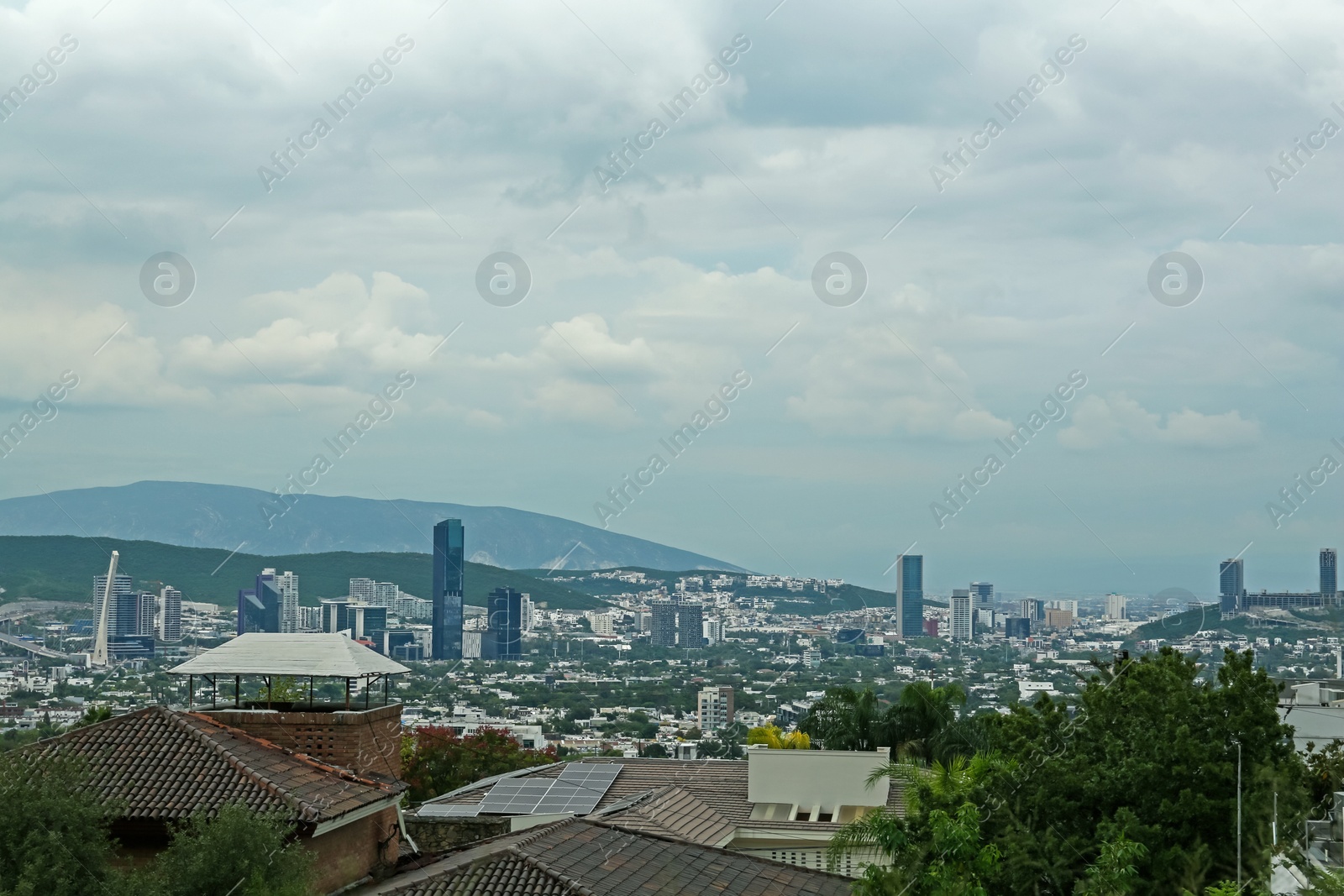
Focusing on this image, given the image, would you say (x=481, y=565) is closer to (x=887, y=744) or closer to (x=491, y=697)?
(x=491, y=697)

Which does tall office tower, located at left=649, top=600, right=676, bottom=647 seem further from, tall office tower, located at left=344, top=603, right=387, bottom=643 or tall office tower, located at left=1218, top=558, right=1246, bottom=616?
tall office tower, located at left=1218, top=558, right=1246, bottom=616

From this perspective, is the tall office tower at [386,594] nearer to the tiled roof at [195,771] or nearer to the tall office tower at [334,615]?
the tall office tower at [334,615]

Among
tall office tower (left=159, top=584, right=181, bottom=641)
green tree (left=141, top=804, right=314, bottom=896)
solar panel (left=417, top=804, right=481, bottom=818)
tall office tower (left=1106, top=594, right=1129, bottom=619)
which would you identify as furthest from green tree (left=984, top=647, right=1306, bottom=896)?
tall office tower (left=159, top=584, right=181, bottom=641)

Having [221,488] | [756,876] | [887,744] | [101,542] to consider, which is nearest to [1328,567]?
[887,744]

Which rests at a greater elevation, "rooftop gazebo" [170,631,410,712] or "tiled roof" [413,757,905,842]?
"rooftop gazebo" [170,631,410,712]

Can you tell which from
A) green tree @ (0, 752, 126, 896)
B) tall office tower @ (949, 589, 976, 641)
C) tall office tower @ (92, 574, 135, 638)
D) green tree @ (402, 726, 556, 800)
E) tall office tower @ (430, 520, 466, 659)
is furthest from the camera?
tall office tower @ (949, 589, 976, 641)

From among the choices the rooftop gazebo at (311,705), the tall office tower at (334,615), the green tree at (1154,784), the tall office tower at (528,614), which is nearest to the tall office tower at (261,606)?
the tall office tower at (334,615)

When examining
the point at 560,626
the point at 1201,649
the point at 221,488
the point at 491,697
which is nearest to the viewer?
the point at 1201,649

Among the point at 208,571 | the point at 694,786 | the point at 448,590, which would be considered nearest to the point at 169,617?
the point at 208,571
